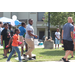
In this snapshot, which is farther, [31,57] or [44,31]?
[44,31]

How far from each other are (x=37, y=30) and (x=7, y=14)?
7587mm

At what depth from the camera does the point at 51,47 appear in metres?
11.6

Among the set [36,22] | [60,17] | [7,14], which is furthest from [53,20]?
[7,14]

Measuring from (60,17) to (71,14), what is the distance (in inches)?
83.5

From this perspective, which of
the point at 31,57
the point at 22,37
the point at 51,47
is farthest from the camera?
the point at 51,47

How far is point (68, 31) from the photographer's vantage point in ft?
18.6

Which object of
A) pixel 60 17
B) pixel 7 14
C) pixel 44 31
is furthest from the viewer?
pixel 44 31

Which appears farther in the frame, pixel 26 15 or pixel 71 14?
pixel 26 15

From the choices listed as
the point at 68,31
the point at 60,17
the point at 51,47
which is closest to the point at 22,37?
the point at 68,31

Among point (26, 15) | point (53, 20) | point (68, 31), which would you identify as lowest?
point (68, 31)

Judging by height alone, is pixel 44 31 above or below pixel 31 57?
above

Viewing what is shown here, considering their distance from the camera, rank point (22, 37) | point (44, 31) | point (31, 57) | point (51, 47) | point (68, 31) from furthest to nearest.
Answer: point (44, 31) < point (51, 47) < point (22, 37) < point (31, 57) < point (68, 31)

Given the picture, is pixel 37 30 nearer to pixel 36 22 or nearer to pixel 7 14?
pixel 36 22

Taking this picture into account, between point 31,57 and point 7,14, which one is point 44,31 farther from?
point 31,57
